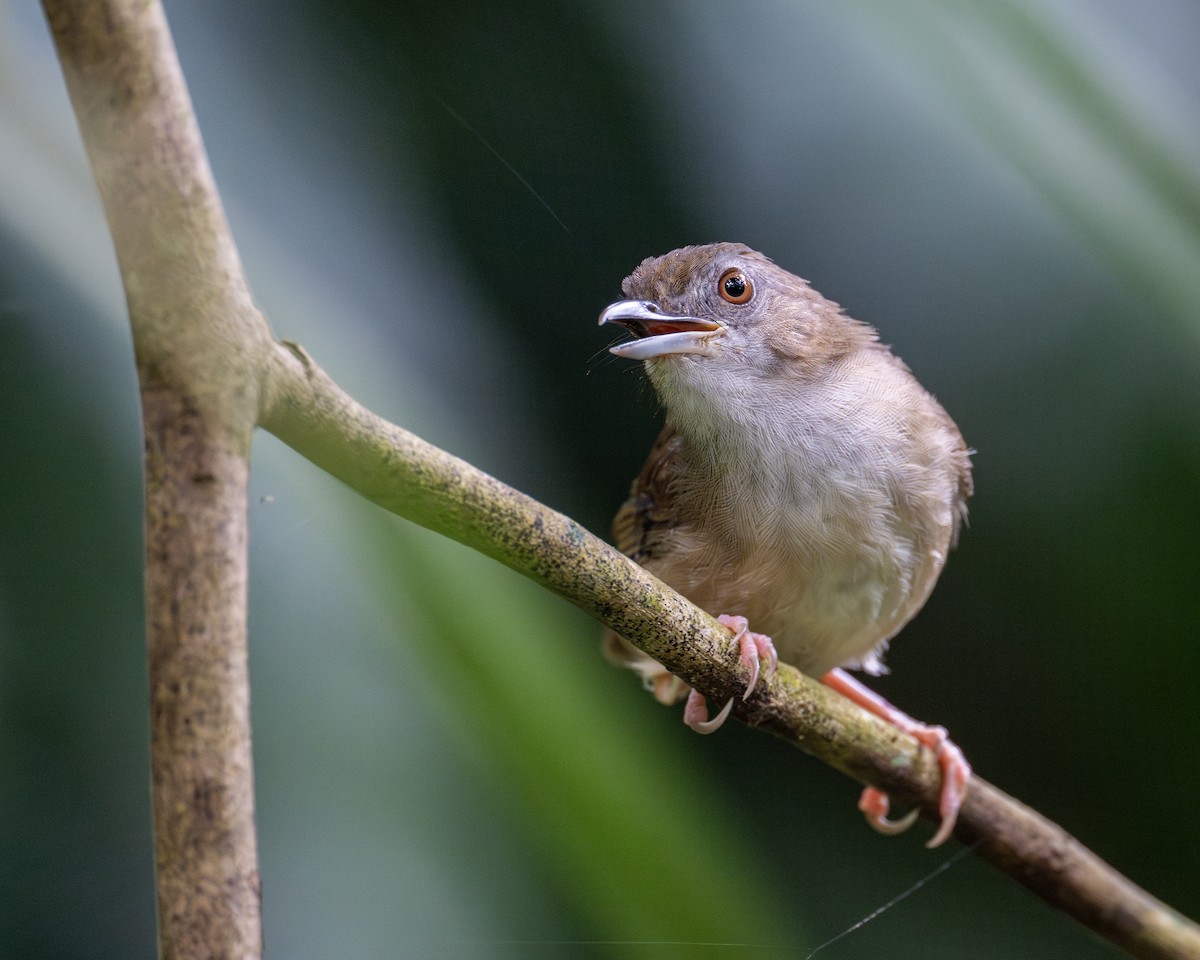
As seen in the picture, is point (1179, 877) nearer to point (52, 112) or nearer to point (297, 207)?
point (297, 207)

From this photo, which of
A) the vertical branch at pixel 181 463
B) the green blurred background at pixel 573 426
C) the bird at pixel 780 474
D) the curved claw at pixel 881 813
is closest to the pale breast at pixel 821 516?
the bird at pixel 780 474

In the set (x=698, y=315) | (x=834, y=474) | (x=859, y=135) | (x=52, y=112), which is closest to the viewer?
(x=52, y=112)

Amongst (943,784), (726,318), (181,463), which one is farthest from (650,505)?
(181,463)

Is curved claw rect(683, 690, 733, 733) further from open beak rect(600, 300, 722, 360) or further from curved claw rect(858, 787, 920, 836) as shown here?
open beak rect(600, 300, 722, 360)

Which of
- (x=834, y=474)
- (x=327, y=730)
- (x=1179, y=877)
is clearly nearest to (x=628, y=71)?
(x=834, y=474)

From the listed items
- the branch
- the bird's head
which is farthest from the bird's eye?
the branch

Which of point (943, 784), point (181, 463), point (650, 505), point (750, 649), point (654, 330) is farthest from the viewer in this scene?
point (943, 784)

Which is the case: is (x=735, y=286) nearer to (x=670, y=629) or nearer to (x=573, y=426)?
(x=573, y=426)
